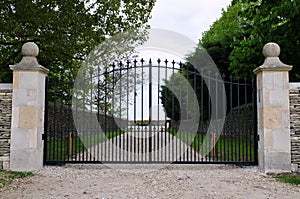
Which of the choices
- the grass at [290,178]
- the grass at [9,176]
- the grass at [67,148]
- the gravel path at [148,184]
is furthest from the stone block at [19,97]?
the grass at [290,178]

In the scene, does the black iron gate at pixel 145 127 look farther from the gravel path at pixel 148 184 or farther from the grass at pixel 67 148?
the gravel path at pixel 148 184

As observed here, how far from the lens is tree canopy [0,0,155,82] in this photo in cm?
1036

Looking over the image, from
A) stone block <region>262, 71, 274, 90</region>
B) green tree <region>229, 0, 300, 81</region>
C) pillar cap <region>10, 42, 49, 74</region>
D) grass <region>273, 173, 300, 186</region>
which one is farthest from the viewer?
green tree <region>229, 0, 300, 81</region>

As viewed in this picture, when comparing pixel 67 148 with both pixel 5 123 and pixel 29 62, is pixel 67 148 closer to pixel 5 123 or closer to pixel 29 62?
pixel 5 123

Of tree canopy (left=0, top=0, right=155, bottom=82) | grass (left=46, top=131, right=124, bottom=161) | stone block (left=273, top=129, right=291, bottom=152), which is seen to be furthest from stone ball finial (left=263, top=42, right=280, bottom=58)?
tree canopy (left=0, top=0, right=155, bottom=82)

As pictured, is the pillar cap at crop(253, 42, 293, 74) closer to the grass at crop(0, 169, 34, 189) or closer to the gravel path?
the gravel path

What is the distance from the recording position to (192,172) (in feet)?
21.6

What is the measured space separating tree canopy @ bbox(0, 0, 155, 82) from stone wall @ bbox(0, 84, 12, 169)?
4.44m

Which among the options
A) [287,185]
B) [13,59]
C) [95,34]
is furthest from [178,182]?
[13,59]

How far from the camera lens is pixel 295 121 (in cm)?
637

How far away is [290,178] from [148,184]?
264cm

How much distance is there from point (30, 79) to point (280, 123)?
5.16 metres

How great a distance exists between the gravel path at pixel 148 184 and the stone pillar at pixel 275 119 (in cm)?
45

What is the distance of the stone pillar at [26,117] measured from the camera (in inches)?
250
